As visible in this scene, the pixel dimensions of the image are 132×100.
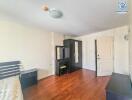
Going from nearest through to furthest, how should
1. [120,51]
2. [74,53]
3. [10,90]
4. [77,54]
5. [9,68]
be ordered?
[10,90]
[9,68]
[120,51]
[74,53]
[77,54]

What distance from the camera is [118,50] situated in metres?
5.37

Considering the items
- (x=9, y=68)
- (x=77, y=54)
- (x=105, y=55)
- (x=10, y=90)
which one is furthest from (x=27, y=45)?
(x=105, y=55)

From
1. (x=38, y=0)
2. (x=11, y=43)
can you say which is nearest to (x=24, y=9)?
(x=38, y=0)

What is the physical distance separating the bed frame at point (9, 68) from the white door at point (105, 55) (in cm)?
350

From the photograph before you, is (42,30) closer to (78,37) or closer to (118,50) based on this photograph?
(78,37)

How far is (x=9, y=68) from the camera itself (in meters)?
3.67

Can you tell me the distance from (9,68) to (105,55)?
13.4 feet

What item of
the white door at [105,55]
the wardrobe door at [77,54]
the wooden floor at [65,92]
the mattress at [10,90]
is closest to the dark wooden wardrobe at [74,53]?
the wardrobe door at [77,54]

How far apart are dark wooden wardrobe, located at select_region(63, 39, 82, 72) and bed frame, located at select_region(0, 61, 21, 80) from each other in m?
2.86

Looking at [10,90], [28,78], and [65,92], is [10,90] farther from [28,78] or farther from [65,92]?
[28,78]

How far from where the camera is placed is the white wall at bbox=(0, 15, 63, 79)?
11.8 feet

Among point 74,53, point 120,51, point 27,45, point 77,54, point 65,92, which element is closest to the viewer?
point 65,92

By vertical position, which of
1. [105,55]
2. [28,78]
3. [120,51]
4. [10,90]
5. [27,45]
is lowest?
[28,78]

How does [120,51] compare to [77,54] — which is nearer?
[120,51]
